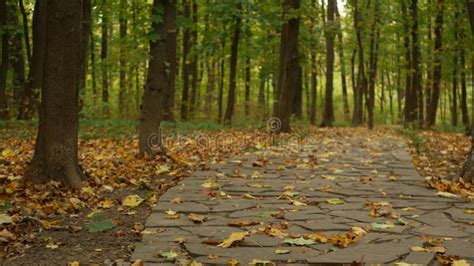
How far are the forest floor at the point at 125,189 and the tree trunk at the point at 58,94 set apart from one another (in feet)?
0.87

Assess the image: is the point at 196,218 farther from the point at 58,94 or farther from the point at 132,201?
the point at 58,94

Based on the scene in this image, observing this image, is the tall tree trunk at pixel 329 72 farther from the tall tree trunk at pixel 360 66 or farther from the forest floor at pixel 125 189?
Answer: the forest floor at pixel 125 189

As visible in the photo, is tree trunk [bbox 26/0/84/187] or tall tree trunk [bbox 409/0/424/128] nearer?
tree trunk [bbox 26/0/84/187]

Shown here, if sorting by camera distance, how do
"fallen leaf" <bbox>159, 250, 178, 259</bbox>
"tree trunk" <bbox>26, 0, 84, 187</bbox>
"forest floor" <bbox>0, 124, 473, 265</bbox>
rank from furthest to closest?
"tree trunk" <bbox>26, 0, 84, 187</bbox>, "forest floor" <bbox>0, 124, 473, 265</bbox>, "fallen leaf" <bbox>159, 250, 178, 259</bbox>

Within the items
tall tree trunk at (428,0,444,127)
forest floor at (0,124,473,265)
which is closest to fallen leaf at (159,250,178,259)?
forest floor at (0,124,473,265)

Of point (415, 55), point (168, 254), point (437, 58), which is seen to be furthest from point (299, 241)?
point (415, 55)

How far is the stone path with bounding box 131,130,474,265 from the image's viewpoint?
4188 millimetres

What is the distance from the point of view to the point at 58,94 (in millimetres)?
6773

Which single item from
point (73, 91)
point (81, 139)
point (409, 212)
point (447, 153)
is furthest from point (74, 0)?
point (447, 153)

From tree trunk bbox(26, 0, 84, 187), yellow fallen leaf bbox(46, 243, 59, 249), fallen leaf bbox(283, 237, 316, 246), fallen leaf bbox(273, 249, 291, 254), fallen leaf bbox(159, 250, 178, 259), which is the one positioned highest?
tree trunk bbox(26, 0, 84, 187)

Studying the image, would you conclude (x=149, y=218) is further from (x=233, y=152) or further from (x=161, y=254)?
(x=233, y=152)

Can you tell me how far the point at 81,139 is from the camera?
1356 cm

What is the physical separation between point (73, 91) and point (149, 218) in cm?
238

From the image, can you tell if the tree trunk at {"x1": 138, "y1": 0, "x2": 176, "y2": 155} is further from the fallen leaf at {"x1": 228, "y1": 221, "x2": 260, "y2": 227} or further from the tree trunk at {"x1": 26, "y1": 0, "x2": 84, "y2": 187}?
the fallen leaf at {"x1": 228, "y1": 221, "x2": 260, "y2": 227}
